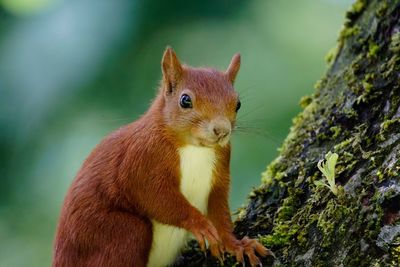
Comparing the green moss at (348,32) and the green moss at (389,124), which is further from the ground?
the green moss at (348,32)

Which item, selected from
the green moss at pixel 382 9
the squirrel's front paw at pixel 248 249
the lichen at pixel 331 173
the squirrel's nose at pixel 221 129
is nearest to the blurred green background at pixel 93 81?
the green moss at pixel 382 9

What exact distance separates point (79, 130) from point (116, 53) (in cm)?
45

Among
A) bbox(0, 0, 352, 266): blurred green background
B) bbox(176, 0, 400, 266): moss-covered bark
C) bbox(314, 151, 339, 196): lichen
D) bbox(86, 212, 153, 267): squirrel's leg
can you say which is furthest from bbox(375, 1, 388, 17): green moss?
bbox(86, 212, 153, 267): squirrel's leg

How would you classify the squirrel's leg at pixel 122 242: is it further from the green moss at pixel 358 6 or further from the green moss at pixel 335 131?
the green moss at pixel 358 6

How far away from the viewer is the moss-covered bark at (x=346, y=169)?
7.73ft

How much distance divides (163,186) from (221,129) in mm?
322

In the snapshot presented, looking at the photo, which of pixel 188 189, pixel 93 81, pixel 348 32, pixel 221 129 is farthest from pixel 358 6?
pixel 93 81

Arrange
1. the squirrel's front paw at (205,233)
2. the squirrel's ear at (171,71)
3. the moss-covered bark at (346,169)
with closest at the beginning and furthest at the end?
the moss-covered bark at (346,169) < the squirrel's front paw at (205,233) < the squirrel's ear at (171,71)

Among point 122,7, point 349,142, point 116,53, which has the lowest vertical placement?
point 349,142

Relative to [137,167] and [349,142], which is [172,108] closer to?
[137,167]

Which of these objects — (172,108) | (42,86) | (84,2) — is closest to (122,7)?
(84,2)

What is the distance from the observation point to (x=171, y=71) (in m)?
3.10

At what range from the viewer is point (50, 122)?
4.05 m

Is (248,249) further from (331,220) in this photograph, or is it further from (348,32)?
(348,32)
